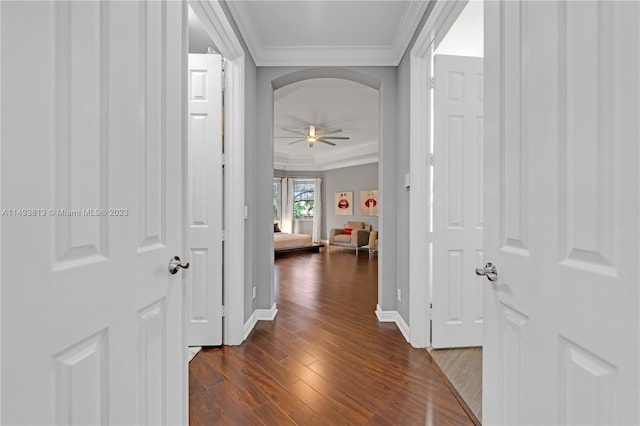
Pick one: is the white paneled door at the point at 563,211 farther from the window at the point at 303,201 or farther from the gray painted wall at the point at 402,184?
the window at the point at 303,201

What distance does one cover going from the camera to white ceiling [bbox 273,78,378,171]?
407 cm

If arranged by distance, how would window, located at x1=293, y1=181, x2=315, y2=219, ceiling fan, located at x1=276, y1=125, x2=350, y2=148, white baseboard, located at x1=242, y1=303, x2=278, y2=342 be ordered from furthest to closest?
window, located at x1=293, y1=181, x2=315, y2=219 → ceiling fan, located at x1=276, y1=125, x2=350, y2=148 → white baseboard, located at x1=242, y1=303, x2=278, y2=342

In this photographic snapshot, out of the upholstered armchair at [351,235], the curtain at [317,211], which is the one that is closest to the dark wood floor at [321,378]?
the upholstered armchair at [351,235]

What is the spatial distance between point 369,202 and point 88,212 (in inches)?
298

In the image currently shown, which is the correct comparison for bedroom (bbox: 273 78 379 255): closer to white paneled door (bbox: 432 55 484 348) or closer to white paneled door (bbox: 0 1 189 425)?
white paneled door (bbox: 432 55 484 348)

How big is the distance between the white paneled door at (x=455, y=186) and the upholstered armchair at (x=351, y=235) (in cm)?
524

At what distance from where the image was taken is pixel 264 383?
5.69ft

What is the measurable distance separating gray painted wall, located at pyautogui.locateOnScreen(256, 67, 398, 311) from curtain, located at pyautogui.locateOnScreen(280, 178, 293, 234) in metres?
6.54

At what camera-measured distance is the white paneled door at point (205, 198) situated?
7.04ft

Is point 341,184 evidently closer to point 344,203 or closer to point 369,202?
point 344,203

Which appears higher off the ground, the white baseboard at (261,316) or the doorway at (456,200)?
the doorway at (456,200)

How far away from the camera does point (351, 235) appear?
7.69 meters

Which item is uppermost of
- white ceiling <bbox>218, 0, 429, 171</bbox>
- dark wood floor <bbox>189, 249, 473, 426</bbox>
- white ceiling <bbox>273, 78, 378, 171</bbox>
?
white ceiling <bbox>273, 78, 378, 171</bbox>

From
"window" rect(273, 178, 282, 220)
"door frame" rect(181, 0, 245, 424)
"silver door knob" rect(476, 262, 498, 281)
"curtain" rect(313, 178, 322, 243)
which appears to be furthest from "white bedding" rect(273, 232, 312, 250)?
"silver door knob" rect(476, 262, 498, 281)
